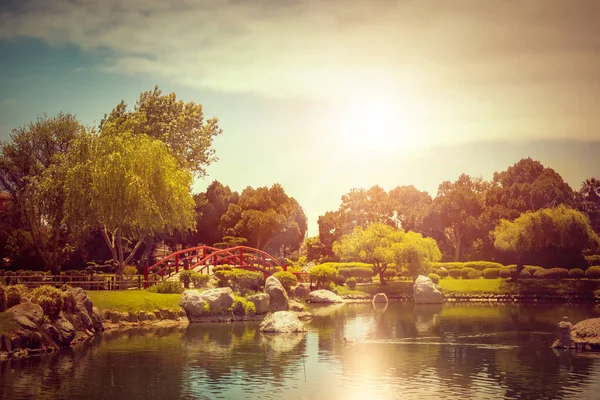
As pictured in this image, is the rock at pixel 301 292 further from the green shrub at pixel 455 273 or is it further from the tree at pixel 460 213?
the tree at pixel 460 213

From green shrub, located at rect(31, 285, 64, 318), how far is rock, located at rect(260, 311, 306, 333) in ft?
45.0

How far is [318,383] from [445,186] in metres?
90.6

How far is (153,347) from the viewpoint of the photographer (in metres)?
38.9

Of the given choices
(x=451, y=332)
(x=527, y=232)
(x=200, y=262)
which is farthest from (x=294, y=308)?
(x=527, y=232)

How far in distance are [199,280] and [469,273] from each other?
3951cm

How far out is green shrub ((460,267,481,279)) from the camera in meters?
84.5

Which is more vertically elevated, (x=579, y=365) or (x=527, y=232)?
(x=527, y=232)

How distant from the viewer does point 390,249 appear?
258 feet

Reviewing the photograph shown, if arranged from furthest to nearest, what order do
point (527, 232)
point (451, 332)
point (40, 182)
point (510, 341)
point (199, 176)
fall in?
point (199, 176), point (527, 232), point (40, 182), point (451, 332), point (510, 341)

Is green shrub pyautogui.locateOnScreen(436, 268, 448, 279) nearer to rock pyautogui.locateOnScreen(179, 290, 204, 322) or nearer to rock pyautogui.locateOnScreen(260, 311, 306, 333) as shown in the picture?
rock pyautogui.locateOnScreen(179, 290, 204, 322)

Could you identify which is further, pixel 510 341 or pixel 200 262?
pixel 200 262

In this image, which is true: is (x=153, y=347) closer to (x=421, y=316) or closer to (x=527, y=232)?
(x=421, y=316)

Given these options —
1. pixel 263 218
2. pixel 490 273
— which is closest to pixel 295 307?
pixel 490 273

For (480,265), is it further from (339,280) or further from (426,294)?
(339,280)
